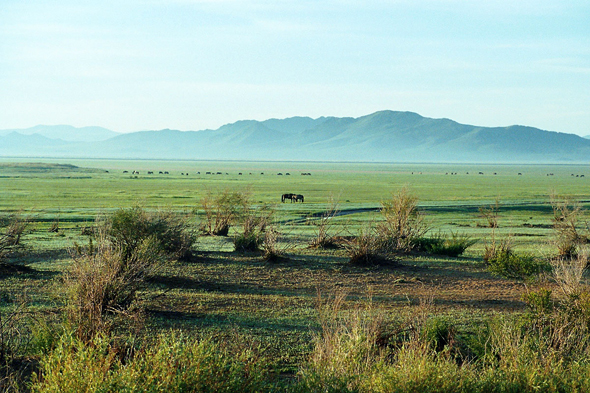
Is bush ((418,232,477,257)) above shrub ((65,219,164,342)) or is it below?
below

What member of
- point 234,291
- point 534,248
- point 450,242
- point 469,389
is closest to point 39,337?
point 469,389

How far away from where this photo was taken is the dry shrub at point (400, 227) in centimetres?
2075

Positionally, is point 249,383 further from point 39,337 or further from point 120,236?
point 120,236

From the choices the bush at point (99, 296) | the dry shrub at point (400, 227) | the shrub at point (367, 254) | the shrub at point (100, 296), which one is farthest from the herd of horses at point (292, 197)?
the shrub at point (100, 296)

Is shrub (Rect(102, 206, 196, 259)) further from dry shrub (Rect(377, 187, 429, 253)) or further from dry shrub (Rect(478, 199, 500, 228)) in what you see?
dry shrub (Rect(478, 199, 500, 228))

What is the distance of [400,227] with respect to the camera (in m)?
22.0

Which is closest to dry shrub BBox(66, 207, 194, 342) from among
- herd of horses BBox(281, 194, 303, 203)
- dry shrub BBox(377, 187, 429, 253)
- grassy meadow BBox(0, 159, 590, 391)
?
grassy meadow BBox(0, 159, 590, 391)

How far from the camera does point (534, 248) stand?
2334 centimetres

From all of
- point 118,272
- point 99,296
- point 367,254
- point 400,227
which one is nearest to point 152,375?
point 99,296

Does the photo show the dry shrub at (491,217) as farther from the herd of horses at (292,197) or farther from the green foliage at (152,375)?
the herd of horses at (292,197)

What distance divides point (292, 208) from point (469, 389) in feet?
125

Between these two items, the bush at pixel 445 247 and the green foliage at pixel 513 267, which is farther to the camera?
the bush at pixel 445 247

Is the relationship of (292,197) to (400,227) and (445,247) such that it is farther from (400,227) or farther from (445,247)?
(445,247)

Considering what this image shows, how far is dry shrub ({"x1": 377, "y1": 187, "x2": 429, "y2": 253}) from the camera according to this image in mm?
20750
